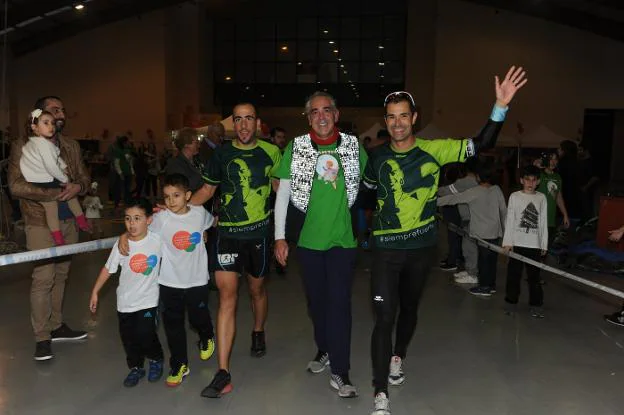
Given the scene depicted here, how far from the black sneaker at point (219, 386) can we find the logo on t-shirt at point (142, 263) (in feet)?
2.64

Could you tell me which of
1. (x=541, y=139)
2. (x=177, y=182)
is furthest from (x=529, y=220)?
(x=541, y=139)

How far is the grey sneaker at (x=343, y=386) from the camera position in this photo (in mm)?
3570

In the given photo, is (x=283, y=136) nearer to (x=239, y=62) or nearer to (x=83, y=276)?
(x=83, y=276)

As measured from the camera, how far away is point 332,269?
357cm

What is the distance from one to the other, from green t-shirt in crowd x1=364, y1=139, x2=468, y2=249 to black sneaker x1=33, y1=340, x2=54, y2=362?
2.63m

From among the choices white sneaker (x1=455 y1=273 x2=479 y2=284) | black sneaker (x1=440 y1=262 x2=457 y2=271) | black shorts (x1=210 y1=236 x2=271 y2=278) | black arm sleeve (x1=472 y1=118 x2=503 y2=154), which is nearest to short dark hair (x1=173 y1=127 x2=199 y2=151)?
black shorts (x1=210 y1=236 x2=271 y2=278)

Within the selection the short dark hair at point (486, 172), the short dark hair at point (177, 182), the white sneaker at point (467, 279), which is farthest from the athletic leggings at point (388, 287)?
the white sneaker at point (467, 279)

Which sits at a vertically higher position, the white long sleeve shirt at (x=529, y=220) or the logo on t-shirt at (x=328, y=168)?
the logo on t-shirt at (x=328, y=168)

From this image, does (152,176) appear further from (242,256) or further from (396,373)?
(396,373)

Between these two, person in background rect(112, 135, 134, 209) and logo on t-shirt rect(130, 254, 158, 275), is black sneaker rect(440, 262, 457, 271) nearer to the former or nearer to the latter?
logo on t-shirt rect(130, 254, 158, 275)

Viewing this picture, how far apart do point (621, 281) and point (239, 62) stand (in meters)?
26.7

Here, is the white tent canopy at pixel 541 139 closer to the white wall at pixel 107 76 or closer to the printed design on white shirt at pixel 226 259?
the white wall at pixel 107 76

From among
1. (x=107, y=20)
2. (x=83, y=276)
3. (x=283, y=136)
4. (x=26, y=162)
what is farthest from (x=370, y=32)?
(x=26, y=162)

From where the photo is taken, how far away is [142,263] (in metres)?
3.61
